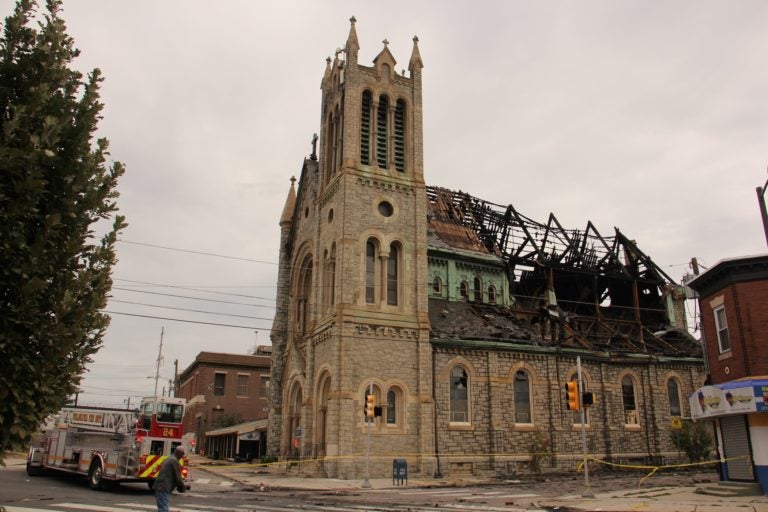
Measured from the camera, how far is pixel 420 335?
3269 centimetres

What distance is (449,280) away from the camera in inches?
1556

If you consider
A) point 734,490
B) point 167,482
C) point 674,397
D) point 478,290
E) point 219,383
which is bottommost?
point 734,490

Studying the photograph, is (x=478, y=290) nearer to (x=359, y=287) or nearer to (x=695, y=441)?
(x=359, y=287)

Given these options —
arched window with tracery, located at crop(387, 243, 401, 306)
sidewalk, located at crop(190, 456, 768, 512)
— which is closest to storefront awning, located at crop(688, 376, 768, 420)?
sidewalk, located at crop(190, 456, 768, 512)

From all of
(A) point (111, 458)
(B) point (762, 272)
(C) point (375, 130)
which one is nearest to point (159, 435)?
(A) point (111, 458)

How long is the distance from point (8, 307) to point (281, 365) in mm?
33192

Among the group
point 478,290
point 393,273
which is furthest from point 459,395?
point 478,290

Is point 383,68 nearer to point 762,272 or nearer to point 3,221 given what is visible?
point 762,272

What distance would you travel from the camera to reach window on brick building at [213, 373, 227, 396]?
62.2 meters

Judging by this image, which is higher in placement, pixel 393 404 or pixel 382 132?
pixel 382 132

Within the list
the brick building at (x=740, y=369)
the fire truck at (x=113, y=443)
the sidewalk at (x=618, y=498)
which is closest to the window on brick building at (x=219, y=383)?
the fire truck at (x=113, y=443)

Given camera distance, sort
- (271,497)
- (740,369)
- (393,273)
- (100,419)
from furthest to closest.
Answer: (393,273)
(100,419)
(740,369)
(271,497)

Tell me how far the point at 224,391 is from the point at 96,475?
134ft

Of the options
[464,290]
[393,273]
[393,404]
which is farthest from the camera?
[464,290]
